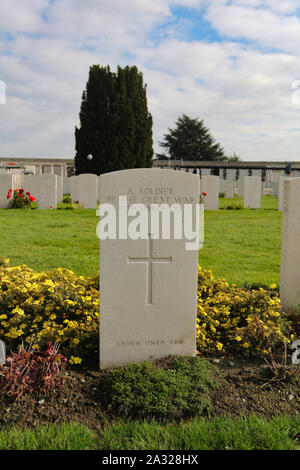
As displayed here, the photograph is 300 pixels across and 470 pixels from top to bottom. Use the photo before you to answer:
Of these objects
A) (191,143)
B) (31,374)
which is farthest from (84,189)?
(191,143)

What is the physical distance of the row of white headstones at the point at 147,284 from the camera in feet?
10.2

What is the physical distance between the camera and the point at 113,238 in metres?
3.10

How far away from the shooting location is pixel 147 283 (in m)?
3.19

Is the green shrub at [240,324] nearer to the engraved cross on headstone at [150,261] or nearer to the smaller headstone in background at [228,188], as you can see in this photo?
the engraved cross on headstone at [150,261]

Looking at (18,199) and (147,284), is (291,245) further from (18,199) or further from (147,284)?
(18,199)

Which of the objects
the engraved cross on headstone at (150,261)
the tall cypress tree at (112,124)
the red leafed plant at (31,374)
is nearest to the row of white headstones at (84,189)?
the tall cypress tree at (112,124)

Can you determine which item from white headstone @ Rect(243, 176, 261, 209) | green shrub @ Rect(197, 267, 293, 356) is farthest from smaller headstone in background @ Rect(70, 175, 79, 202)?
green shrub @ Rect(197, 267, 293, 356)

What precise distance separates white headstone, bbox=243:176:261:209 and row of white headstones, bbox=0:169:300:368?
1428 centimetres

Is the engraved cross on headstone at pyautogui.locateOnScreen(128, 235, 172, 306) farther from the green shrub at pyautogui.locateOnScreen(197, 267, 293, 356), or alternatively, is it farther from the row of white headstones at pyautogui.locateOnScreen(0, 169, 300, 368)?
the green shrub at pyautogui.locateOnScreen(197, 267, 293, 356)

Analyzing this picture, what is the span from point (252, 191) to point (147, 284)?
1459 centimetres

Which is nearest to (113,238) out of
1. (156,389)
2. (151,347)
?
(151,347)

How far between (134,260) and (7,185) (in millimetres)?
13200

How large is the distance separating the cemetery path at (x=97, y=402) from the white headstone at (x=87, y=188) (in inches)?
509

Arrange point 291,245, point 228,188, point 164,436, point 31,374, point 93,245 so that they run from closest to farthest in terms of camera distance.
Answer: point 164,436 < point 31,374 < point 291,245 < point 93,245 < point 228,188
